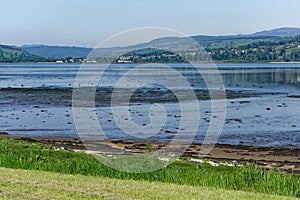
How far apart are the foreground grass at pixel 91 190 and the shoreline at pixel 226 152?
13336mm

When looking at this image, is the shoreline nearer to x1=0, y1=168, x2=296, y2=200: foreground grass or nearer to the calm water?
the calm water

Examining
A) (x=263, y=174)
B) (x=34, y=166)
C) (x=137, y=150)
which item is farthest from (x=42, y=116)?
(x=263, y=174)

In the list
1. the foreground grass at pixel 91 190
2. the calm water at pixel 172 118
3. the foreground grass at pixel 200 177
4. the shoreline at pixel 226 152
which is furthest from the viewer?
the calm water at pixel 172 118

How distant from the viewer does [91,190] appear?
1177 cm

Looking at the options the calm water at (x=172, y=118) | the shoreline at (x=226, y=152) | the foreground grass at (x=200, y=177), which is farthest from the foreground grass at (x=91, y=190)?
the calm water at (x=172, y=118)

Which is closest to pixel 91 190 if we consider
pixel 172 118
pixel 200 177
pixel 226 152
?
pixel 200 177

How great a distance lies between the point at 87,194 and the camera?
37.0 feet

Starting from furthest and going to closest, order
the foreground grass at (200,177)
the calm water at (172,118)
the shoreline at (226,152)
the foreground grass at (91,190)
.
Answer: the calm water at (172,118) < the shoreline at (226,152) < the foreground grass at (200,177) < the foreground grass at (91,190)

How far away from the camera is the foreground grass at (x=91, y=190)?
11109mm

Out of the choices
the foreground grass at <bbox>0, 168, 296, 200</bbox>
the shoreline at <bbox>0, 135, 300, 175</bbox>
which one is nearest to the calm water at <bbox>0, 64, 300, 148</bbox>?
the shoreline at <bbox>0, 135, 300, 175</bbox>

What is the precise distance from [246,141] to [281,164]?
7.78 m

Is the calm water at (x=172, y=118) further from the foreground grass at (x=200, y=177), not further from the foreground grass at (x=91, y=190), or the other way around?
the foreground grass at (x=91, y=190)

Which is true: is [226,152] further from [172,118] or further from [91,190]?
[91,190]

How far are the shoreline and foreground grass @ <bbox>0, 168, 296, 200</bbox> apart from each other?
13336 millimetres
